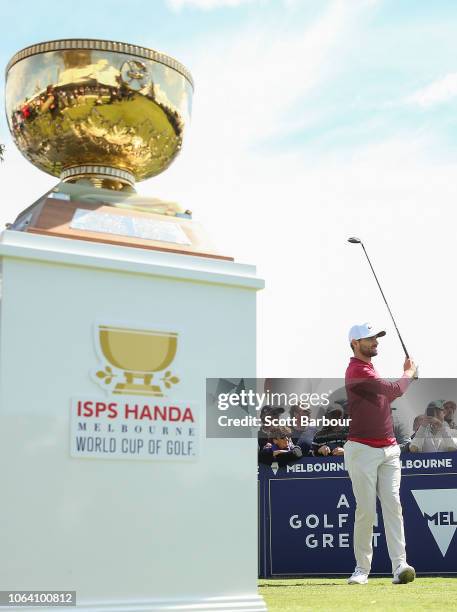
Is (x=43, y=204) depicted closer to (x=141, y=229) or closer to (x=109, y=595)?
(x=141, y=229)

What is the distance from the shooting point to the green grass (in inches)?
167

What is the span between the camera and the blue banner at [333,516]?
25.6 ft

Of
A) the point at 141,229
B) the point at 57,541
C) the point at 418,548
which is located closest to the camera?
the point at 57,541

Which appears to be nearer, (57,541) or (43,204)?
(57,541)

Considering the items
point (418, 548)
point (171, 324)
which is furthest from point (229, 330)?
point (418, 548)

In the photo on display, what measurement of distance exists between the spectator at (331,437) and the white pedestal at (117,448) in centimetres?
429

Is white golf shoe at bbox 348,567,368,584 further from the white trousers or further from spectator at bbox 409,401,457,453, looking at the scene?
spectator at bbox 409,401,457,453

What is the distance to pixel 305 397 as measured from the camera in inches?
309

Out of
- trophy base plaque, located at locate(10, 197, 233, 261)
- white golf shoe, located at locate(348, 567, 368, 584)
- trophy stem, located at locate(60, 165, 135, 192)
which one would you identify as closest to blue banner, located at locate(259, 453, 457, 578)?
white golf shoe, located at locate(348, 567, 368, 584)

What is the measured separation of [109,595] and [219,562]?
466 millimetres

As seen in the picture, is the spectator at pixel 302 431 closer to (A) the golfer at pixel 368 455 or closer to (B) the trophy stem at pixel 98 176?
(A) the golfer at pixel 368 455

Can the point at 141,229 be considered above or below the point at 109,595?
above

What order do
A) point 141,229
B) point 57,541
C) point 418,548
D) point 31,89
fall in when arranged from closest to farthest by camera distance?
point 57,541
point 141,229
point 31,89
point 418,548

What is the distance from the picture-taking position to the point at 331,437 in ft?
26.7
